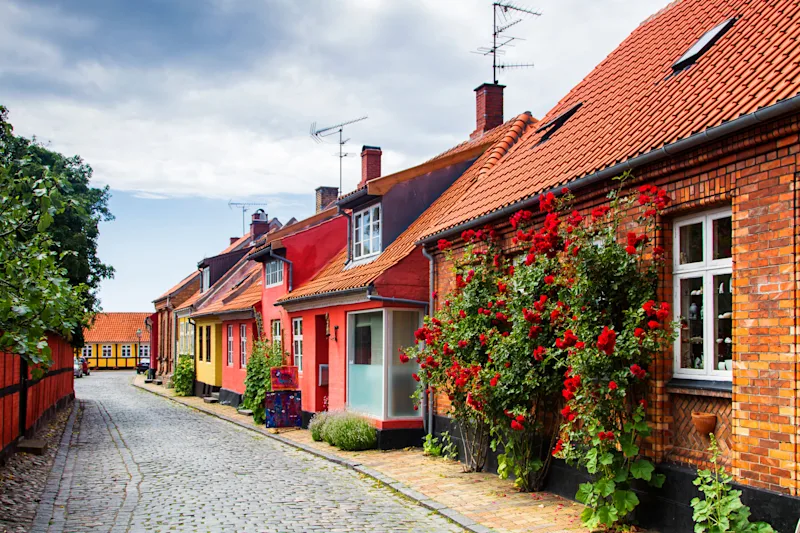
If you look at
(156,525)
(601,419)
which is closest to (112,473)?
(156,525)

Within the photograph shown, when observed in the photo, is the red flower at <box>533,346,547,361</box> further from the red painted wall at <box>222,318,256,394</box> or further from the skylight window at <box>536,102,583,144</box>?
the red painted wall at <box>222,318,256,394</box>

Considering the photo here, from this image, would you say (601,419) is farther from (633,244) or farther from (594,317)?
(633,244)

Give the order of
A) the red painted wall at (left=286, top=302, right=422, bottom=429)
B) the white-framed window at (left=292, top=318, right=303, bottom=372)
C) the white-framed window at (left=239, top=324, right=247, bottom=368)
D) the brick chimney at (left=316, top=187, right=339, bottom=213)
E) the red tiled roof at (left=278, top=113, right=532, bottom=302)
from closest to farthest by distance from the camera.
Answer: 1. the red tiled roof at (left=278, top=113, right=532, bottom=302)
2. the red painted wall at (left=286, top=302, right=422, bottom=429)
3. the white-framed window at (left=292, top=318, right=303, bottom=372)
4. the white-framed window at (left=239, top=324, right=247, bottom=368)
5. the brick chimney at (left=316, top=187, right=339, bottom=213)

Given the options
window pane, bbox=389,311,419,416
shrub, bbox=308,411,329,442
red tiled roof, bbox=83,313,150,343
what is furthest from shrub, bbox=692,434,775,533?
red tiled roof, bbox=83,313,150,343

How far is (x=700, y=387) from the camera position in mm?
7465

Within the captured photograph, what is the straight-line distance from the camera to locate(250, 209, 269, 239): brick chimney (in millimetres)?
38781

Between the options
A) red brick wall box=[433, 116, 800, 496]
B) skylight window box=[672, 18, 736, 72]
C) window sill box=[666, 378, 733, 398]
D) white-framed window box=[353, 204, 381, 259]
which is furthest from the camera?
white-framed window box=[353, 204, 381, 259]

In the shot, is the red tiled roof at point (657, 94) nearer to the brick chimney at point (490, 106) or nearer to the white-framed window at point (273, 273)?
the brick chimney at point (490, 106)

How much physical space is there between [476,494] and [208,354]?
23631mm

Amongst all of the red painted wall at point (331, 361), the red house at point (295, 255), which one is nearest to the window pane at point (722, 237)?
the red painted wall at point (331, 361)

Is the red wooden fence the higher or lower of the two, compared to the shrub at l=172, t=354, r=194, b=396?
higher

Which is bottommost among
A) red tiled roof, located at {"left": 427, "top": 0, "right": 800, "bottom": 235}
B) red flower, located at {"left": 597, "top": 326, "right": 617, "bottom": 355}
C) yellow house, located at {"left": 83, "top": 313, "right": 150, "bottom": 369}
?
yellow house, located at {"left": 83, "top": 313, "right": 150, "bottom": 369}

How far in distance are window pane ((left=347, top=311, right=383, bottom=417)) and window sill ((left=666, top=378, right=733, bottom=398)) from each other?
771 centimetres

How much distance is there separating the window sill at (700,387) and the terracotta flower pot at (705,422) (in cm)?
20
